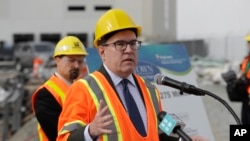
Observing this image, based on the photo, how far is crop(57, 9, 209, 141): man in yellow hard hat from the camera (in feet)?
9.89

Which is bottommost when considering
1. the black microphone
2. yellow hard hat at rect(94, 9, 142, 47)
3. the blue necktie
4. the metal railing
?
the metal railing

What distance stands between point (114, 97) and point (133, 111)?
124mm

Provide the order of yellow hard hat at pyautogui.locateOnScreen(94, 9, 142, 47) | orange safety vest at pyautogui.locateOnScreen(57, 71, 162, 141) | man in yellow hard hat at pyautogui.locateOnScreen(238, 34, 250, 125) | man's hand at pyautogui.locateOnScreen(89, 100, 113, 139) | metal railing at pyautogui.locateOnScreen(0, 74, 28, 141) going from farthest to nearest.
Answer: metal railing at pyautogui.locateOnScreen(0, 74, 28, 141) → man in yellow hard hat at pyautogui.locateOnScreen(238, 34, 250, 125) → yellow hard hat at pyautogui.locateOnScreen(94, 9, 142, 47) → orange safety vest at pyautogui.locateOnScreen(57, 71, 162, 141) → man's hand at pyautogui.locateOnScreen(89, 100, 113, 139)

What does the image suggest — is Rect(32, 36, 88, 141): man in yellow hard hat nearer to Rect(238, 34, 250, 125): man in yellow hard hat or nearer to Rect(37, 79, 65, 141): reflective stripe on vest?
Rect(37, 79, 65, 141): reflective stripe on vest

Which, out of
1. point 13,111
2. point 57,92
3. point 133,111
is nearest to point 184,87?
point 133,111

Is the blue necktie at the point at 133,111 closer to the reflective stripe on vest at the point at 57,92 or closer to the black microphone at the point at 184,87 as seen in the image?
the black microphone at the point at 184,87

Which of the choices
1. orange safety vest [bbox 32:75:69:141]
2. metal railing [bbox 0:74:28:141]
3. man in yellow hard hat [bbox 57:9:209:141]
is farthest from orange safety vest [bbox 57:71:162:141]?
metal railing [bbox 0:74:28:141]

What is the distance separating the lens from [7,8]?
152 ft

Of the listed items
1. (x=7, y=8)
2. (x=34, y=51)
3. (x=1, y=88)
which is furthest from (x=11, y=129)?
(x=7, y=8)

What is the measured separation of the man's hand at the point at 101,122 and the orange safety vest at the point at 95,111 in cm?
15

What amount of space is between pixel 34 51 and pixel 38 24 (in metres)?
17.1

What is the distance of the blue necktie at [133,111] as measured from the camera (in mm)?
3097

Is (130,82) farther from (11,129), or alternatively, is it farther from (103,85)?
(11,129)

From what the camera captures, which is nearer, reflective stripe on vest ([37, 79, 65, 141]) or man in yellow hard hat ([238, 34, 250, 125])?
reflective stripe on vest ([37, 79, 65, 141])
